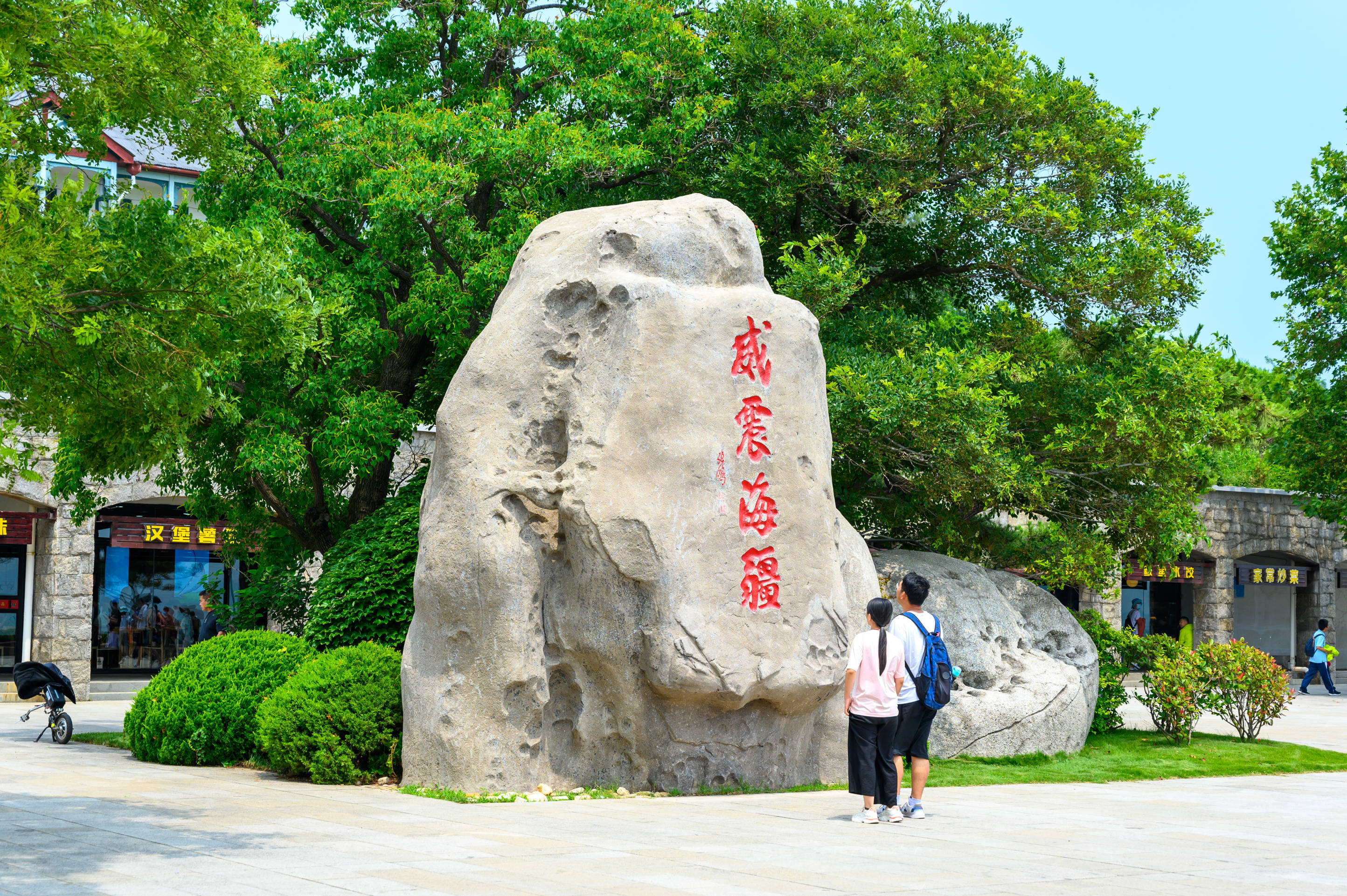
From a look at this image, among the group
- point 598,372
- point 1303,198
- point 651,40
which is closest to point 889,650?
point 598,372

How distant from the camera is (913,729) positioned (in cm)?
876

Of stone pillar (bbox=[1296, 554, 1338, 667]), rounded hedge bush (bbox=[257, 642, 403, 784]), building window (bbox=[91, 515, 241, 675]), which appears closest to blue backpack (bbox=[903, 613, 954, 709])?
rounded hedge bush (bbox=[257, 642, 403, 784])

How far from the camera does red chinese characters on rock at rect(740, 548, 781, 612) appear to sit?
31.6 feet

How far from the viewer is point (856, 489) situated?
48.3ft

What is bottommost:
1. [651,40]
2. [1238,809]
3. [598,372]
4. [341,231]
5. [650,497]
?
[1238,809]

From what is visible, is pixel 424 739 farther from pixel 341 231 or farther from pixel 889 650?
pixel 341 231

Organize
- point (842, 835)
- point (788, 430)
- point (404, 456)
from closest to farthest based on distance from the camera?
1. point (842, 835)
2. point (788, 430)
3. point (404, 456)

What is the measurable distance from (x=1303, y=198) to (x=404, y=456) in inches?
680

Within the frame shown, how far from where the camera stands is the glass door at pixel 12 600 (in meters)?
20.2

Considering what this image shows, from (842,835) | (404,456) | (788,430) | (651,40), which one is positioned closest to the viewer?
(842,835)

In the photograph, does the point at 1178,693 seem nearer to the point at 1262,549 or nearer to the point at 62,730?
the point at 62,730

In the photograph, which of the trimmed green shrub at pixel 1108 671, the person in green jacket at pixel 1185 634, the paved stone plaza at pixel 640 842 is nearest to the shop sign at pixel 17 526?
the paved stone plaza at pixel 640 842

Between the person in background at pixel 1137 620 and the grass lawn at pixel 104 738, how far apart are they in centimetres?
2023

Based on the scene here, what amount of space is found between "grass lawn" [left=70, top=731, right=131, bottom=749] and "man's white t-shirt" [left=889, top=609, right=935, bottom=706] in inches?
326
